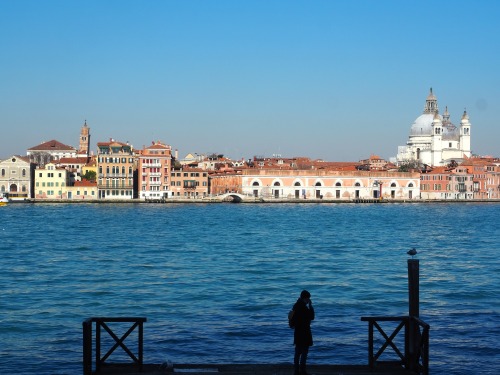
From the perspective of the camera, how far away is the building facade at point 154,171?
82.7 m

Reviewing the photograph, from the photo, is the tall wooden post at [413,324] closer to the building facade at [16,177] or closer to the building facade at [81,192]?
the building facade at [81,192]

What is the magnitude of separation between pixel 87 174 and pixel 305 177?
2177 cm

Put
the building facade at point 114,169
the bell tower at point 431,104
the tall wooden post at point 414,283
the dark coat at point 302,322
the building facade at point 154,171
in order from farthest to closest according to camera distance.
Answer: the bell tower at point 431,104, the building facade at point 154,171, the building facade at point 114,169, the tall wooden post at point 414,283, the dark coat at point 302,322

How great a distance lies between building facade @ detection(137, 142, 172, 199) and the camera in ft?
271

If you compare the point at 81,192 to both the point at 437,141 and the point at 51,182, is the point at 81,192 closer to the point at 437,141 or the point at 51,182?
the point at 51,182

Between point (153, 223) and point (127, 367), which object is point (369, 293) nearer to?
point (127, 367)

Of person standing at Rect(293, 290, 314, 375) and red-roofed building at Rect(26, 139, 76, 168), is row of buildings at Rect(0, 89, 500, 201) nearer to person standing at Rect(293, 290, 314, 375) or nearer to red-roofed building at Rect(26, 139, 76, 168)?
red-roofed building at Rect(26, 139, 76, 168)

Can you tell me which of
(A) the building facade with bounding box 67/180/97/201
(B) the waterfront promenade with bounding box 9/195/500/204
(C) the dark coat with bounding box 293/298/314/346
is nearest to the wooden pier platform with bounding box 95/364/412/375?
(C) the dark coat with bounding box 293/298/314/346

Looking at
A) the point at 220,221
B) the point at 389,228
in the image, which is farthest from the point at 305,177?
Result: the point at 389,228

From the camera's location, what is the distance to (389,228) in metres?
46.3

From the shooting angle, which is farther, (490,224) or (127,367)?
(490,224)

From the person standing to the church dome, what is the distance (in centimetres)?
11739

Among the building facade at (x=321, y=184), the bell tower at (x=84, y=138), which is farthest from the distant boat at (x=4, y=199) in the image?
the bell tower at (x=84, y=138)

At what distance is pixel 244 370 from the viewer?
10172 mm
